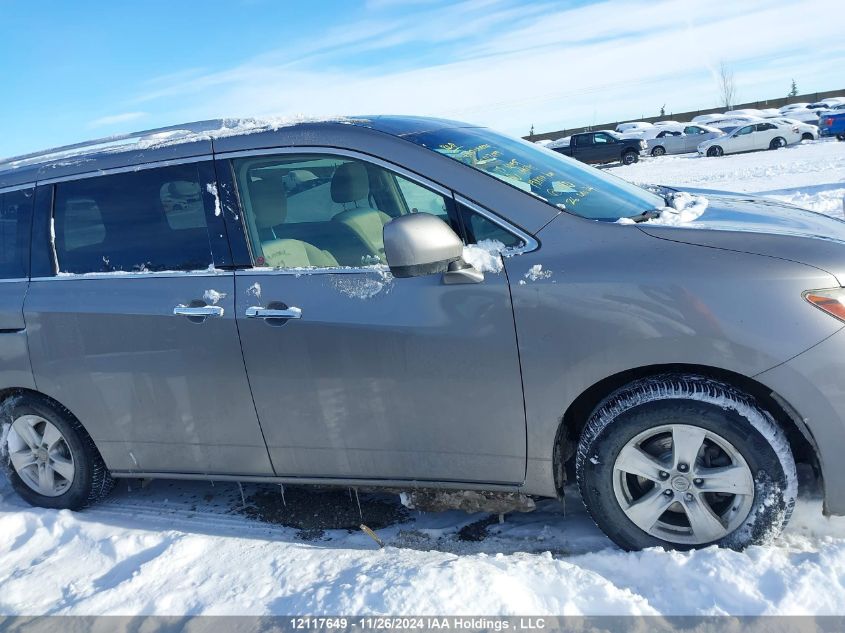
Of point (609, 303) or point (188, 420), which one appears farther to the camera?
point (188, 420)

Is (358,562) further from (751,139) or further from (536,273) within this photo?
(751,139)

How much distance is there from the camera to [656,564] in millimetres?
2781

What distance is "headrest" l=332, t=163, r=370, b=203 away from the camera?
3.24 meters

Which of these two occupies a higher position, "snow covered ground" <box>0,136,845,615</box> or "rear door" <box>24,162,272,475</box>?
"rear door" <box>24,162,272,475</box>

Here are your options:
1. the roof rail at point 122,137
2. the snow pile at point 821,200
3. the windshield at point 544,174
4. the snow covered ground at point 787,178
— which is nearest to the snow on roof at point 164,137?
the roof rail at point 122,137

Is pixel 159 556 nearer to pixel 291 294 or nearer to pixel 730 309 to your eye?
pixel 291 294

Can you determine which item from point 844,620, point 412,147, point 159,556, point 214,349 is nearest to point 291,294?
point 214,349

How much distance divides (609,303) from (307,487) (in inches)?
82.6

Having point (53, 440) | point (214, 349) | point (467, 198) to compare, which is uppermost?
point (467, 198)

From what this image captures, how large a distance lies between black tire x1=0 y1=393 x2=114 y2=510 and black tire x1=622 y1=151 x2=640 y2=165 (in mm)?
27762

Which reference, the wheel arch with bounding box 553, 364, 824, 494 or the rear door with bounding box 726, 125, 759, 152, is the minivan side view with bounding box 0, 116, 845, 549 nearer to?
the wheel arch with bounding box 553, 364, 824, 494

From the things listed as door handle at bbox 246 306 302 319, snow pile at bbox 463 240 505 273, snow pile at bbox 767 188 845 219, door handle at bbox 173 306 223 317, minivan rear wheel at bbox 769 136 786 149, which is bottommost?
minivan rear wheel at bbox 769 136 786 149

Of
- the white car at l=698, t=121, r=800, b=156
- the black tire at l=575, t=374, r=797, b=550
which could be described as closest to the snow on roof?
the black tire at l=575, t=374, r=797, b=550

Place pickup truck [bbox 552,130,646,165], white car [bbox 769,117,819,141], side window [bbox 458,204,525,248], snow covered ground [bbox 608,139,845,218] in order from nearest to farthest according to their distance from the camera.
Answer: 1. side window [bbox 458,204,525,248]
2. snow covered ground [bbox 608,139,845,218]
3. white car [bbox 769,117,819,141]
4. pickup truck [bbox 552,130,646,165]
